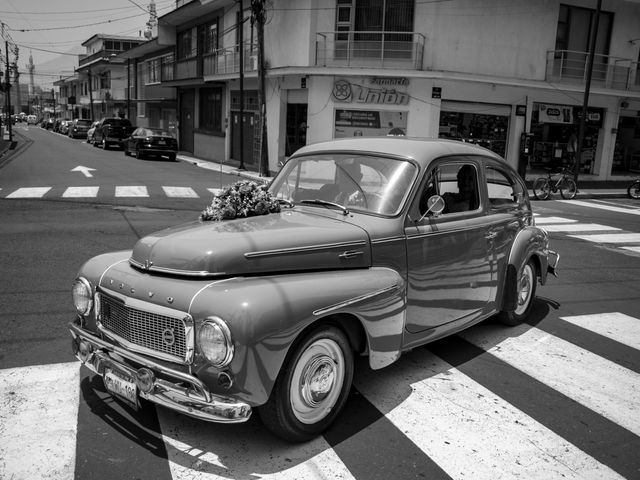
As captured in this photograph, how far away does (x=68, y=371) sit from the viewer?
4.69 meters

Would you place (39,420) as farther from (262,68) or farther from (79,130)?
(79,130)

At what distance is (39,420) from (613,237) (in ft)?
38.8

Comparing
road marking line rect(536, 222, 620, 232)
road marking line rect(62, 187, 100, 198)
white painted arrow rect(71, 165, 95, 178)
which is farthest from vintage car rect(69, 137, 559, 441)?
white painted arrow rect(71, 165, 95, 178)

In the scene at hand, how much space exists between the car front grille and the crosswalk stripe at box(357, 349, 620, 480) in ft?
5.43

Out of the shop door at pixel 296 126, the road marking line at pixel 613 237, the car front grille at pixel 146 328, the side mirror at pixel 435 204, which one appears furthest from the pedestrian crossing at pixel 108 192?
the car front grille at pixel 146 328

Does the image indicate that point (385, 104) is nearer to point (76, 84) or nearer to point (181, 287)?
point (181, 287)

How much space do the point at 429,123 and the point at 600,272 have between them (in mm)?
14166

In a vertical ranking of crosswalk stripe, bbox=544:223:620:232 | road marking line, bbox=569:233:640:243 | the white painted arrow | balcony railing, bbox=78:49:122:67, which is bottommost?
crosswalk stripe, bbox=544:223:620:232

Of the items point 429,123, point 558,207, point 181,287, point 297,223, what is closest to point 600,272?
point 297,223

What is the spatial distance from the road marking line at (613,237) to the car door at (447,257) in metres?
7.70

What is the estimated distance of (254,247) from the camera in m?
3.73

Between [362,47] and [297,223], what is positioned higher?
[362,47]

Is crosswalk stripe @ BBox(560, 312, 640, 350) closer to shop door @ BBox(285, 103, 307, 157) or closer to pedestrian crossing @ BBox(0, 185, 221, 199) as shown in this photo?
pedestrian crossing @ BBox(0, 185, 221, 199)

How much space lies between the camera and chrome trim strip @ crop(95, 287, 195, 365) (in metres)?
3.33
